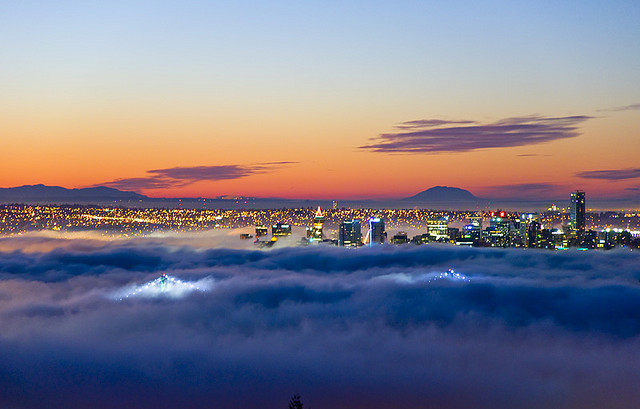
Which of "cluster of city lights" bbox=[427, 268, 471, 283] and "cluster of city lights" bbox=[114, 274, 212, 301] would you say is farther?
"cluster of city lights" bbox=[427, 268, 471, 283]

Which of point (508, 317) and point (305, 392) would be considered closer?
point (305, 392)

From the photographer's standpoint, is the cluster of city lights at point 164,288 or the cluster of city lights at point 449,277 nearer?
the cluster of city lights at point 164,288

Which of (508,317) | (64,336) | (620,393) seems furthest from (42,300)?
(620,393)

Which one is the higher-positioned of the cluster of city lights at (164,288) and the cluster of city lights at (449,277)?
Answer: the cluster of city lights at (449,277)

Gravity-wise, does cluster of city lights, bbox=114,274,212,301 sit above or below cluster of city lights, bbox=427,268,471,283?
below

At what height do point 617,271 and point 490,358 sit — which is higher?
point 617,271

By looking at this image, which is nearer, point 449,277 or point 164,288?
point 164,288

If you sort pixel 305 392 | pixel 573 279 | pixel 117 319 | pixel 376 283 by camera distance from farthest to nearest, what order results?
pixel 376 283 → pixel 573 279 → pixel 117 319 → pixel 305 392

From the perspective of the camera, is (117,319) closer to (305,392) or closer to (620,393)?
(305,392)
